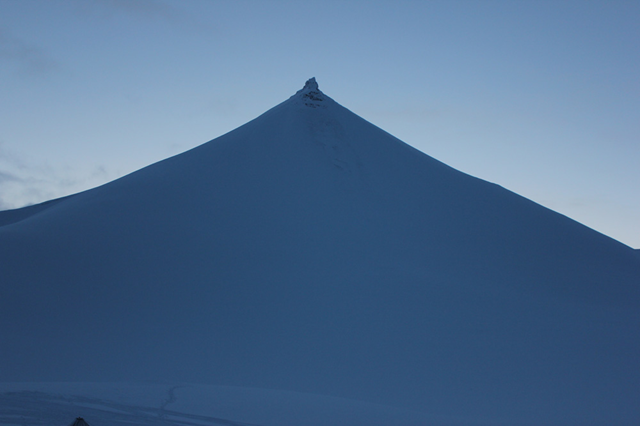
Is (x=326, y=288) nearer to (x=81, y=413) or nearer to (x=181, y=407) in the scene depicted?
(x=181, y=407)

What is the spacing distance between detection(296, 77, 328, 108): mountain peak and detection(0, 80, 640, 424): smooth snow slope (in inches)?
69.3

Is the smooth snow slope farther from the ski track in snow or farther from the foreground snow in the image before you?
the ski track in snow

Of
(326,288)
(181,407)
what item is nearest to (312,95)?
(326,288)

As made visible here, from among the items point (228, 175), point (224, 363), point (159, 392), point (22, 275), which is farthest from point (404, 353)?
point (228, 175)

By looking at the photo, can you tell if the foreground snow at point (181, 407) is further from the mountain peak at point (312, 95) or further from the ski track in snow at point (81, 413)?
the mountain peak at point (312, 95)

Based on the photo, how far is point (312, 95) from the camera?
67.1ft

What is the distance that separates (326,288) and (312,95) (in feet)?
35.9

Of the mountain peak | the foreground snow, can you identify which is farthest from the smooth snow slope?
the mountain peak

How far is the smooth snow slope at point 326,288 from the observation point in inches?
328

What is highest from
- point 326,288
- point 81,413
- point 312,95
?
point 312,95

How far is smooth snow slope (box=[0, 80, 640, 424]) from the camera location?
8.33 m

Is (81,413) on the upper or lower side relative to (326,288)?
lower

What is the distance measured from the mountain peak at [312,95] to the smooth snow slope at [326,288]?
1761 millimetres

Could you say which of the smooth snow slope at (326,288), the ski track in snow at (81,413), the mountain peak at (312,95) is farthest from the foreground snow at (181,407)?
the mountain peak at (312,95)
